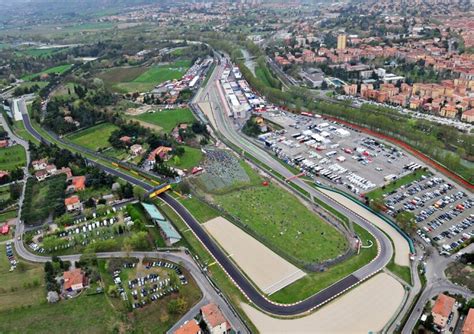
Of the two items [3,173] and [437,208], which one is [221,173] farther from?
[3,173]

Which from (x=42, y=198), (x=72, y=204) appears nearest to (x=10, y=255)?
(x=72, y=204)

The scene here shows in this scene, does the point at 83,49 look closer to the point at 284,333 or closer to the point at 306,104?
the point at 306,104

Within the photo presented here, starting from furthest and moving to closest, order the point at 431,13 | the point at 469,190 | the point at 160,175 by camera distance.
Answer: the point at 431,13
the point at 160,175
the point at 469,190

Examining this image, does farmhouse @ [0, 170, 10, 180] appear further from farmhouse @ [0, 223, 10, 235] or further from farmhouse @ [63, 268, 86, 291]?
farmhouse @ [63, 268, 86, 291]

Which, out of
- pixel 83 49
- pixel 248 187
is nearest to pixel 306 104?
pixel 248 187

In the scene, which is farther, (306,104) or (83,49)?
(83,49)
